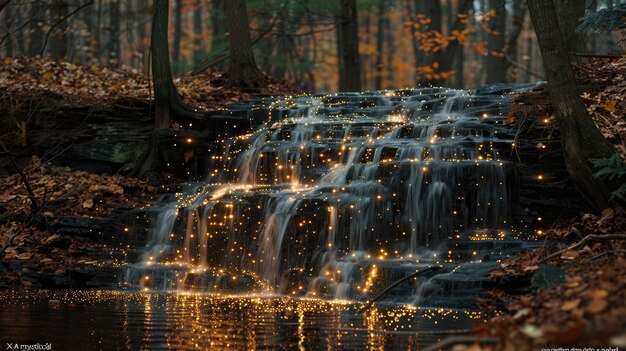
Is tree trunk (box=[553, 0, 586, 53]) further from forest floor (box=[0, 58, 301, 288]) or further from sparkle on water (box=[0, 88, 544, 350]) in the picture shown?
forest floor (box=[0, 58, 301, 288])

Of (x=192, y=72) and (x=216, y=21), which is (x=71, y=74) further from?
(x=216, y=21)

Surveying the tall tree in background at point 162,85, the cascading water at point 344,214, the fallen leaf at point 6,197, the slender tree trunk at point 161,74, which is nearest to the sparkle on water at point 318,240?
the cascading water at point 344,214

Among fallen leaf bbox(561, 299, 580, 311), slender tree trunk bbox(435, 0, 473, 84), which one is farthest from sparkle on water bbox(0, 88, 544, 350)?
slender tree trunk bbox(435, 0, 473, 84)

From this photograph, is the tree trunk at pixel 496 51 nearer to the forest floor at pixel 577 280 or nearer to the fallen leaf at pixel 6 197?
the forest floor at pixel 577 280

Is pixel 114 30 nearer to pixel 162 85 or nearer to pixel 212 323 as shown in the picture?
pixel 162 85

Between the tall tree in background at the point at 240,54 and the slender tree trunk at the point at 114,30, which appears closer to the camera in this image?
the tall tree in background at the point at 240,54

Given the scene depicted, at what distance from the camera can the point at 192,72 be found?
60.5 ft

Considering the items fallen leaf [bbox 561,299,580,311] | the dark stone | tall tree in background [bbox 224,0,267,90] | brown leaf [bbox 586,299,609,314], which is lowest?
the dark stone

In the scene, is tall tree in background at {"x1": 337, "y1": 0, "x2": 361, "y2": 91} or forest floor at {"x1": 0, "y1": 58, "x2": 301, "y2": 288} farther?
tall tree in background at {"x1": 337, "y1": 0, "x2": 361, "y2": 91}

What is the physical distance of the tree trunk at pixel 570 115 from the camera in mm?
9242

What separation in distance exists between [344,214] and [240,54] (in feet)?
25.8

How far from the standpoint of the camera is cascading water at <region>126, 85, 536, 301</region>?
995 cm

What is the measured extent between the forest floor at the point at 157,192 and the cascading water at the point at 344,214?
1011mm

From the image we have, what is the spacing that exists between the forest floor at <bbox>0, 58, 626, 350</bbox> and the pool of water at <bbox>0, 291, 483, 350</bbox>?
35.9 inches
